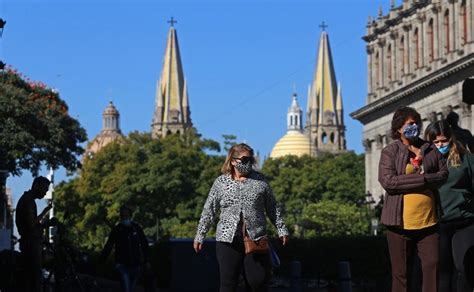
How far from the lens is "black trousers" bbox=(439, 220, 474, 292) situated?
1670 cm

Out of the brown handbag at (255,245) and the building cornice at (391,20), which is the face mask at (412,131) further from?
the building cornice at (391,20)

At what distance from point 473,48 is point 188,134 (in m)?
50.0

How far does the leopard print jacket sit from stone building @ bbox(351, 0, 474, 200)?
58.1 metres

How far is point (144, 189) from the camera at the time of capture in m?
111

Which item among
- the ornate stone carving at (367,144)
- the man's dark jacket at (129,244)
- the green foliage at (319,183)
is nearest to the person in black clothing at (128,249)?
the man's dark jacket at (129,244)

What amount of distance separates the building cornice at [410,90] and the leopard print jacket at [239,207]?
5766 cm

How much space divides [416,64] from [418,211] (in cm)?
7365

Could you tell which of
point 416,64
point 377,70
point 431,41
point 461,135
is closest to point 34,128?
point 431,41

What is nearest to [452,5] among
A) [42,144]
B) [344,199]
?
[42,144]

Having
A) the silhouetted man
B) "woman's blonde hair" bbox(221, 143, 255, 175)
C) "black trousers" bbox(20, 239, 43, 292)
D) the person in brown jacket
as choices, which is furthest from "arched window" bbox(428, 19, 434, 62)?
the person in brown jacket

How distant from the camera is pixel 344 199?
448 ft

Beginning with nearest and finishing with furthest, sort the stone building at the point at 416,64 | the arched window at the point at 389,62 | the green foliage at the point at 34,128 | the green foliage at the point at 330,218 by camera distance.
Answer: the green foliage at the point at 34,128, the stone building at the point at 416,64, the arched window at the point at 389,62, the green foliage at the point at 330,218

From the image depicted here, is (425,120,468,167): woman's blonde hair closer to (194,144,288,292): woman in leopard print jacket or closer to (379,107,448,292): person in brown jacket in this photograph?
(379,107,448,292): person in brown jacket

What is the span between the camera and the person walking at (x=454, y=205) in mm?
16750
